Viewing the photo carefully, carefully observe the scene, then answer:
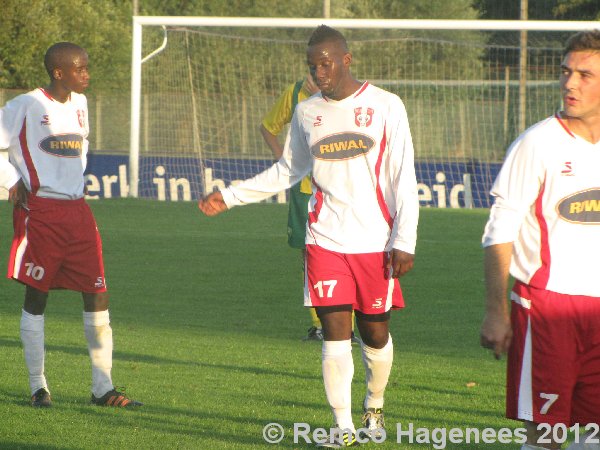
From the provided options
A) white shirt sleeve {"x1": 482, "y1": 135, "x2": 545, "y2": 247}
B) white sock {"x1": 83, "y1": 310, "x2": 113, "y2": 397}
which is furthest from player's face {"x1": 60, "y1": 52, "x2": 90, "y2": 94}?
white shirt sleeve {"x1": 482, "y1": 135, "x2": 545, "y2": 247}

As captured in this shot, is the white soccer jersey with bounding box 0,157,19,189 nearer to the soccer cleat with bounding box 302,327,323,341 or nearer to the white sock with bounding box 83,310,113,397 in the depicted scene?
the white sock with bounding box 83,310,113,397

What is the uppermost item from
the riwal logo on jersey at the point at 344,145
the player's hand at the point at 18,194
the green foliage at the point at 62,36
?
the green foliage at the point at 62,36

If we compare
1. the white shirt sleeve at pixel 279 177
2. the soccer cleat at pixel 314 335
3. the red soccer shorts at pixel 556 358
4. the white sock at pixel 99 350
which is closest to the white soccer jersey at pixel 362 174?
the white shirt sleeve at pixel 279 177

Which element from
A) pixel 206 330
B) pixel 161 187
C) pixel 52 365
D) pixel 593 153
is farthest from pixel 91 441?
pixel 161 187

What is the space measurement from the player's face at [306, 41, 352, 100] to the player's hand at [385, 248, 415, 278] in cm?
89

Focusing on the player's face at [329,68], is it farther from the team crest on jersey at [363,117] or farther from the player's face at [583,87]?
the player's face at [583,87]

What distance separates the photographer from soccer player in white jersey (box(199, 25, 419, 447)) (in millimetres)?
6117

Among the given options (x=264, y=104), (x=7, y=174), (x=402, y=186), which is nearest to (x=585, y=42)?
(x=402, y=186)

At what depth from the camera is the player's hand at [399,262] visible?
6.06 meters

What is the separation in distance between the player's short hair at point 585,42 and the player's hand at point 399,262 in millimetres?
1849

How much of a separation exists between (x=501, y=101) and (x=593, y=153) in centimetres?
2606

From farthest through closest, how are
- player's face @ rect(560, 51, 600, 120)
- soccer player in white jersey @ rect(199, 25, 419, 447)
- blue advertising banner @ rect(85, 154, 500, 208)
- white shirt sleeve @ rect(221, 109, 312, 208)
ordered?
blue advertising banner @ rect(85, 154, 500, 208) < white shirt sleeve @ rect(221, 109, 312, 208) < soccer player in white jersey @ rect(199, 25, 419, 447) < player's face @ rect(560, 51, 600, 120)

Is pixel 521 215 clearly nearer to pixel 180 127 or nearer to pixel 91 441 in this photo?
pixel 91 441

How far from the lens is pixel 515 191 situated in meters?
4.32
